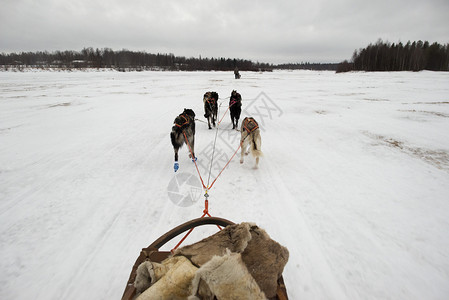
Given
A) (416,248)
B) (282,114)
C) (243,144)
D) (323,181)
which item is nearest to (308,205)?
(323,181)

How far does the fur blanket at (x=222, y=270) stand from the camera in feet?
3.31

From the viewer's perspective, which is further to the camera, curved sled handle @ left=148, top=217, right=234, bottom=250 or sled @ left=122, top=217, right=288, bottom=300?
Result: curved sled handle @ left=148, top=217, right=234, bottom=250

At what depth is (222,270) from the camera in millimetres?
1015

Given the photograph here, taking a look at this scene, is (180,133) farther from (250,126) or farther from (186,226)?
(186,226)

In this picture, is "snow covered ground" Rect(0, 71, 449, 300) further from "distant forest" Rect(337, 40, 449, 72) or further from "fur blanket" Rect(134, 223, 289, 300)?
"distant forest" Rect(337, 40, 449, 72)

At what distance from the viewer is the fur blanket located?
1009 mm

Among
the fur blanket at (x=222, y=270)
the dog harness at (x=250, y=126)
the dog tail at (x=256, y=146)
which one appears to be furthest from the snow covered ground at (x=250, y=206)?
the fur blanket at (x=222, y=270)

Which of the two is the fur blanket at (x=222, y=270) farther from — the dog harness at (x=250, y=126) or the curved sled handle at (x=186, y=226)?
the dog harness at (x=250, y=126)

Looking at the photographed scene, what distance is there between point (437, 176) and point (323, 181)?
2.11 m

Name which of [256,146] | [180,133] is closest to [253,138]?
[256,146]

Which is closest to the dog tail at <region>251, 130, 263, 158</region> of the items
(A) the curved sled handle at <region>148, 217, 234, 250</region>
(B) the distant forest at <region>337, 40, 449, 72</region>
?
(A) the curved sled handle at <region>148, 217, 234, 250</region>

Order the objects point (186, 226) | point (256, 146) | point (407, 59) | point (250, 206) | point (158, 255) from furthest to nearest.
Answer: point (407, 59)
point (256, 146)
point (250, 206)
point (186, 226)
point (158, 255)

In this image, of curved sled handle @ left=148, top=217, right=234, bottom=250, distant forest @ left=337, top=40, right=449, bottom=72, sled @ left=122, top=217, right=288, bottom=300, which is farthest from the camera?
distant forest @ left=337, top=40, right=449, bottom=72

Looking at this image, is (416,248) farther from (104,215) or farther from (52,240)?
(52,240)
